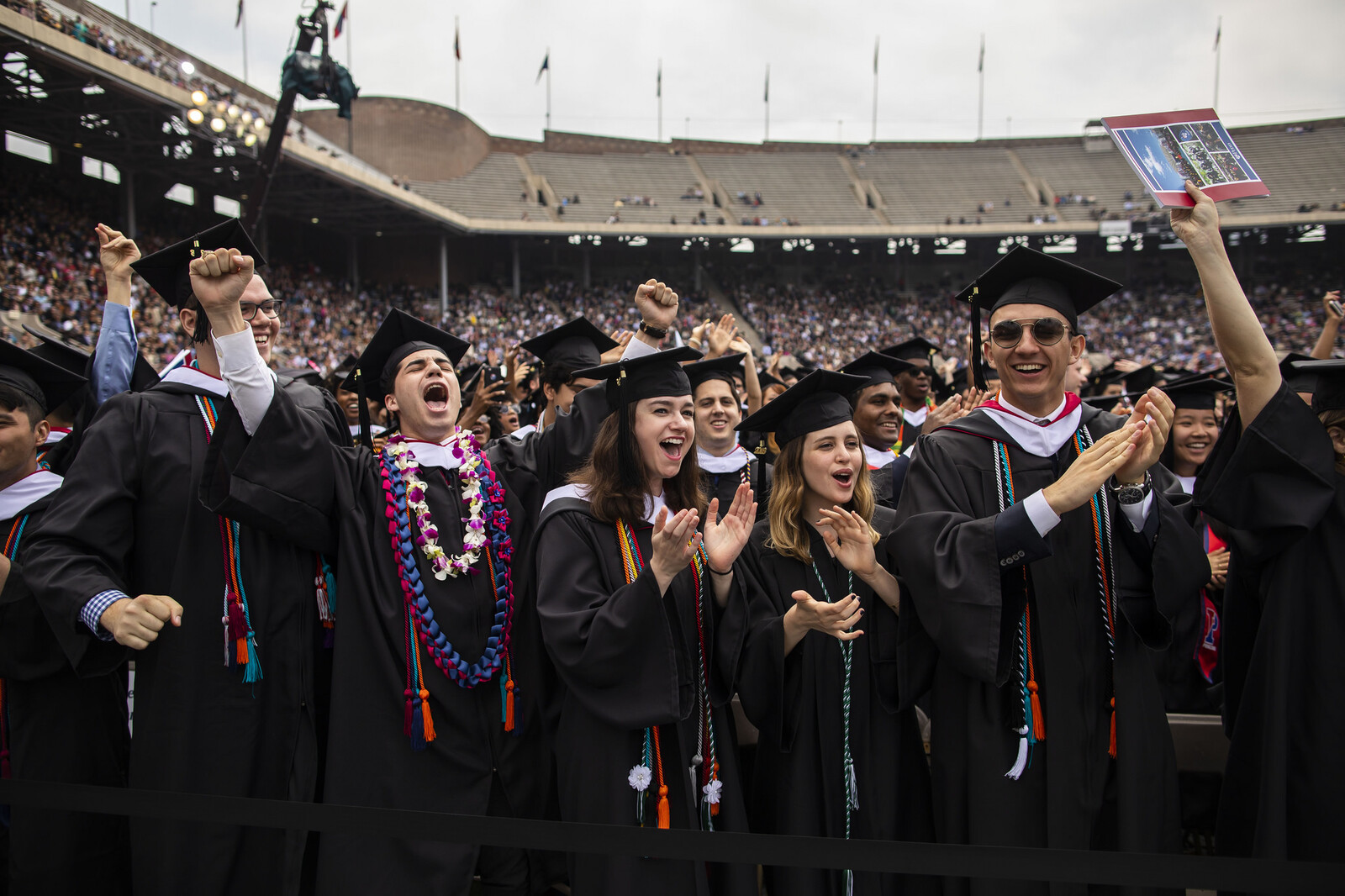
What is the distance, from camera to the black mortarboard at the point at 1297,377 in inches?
97.6

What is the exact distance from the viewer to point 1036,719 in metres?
2.40

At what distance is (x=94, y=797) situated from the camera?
199cm

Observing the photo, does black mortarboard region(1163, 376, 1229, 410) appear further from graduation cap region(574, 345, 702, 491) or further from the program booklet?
graduation cap region(574, 345, 702, 491)

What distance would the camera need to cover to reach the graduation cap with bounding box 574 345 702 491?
110 inches

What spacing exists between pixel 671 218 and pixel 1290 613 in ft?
116

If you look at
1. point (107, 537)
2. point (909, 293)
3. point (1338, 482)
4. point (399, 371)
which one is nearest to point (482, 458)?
point (399, 371)

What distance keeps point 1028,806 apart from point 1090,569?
0.74 m

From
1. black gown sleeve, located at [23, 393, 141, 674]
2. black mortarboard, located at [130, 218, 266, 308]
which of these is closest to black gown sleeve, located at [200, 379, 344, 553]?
black gown sleeve, located at [23, 393, 141, 674]

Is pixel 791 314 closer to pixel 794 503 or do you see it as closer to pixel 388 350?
pixel 388 350

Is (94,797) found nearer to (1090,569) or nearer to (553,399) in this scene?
(1090,569)

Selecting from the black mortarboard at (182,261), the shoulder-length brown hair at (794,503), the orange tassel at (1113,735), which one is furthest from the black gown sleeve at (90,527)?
the orange tassel at (1113,735)

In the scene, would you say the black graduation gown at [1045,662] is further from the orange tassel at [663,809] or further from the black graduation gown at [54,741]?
the black graduation gown at [54,741]

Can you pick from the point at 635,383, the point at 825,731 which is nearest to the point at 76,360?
the point at 635,383

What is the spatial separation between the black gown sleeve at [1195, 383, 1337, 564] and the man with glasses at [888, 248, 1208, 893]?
6.4 inches
